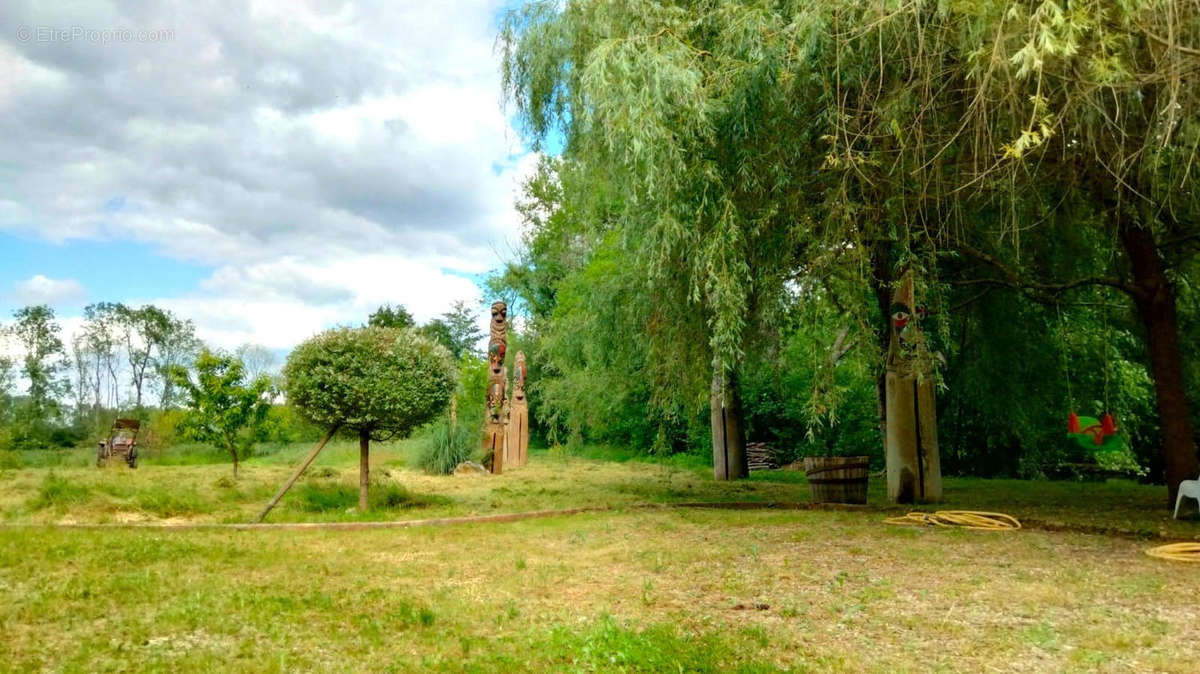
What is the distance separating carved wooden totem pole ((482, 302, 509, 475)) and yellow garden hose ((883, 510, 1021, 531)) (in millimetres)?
8161

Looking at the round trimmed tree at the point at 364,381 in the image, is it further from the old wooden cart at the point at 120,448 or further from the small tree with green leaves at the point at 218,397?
the old wooden cart at the point at 120,448

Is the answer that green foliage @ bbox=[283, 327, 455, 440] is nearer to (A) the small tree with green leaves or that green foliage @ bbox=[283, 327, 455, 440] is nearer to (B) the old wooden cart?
(A) the small tree with green leaves

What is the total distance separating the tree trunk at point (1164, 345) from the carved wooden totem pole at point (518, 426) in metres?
11.6

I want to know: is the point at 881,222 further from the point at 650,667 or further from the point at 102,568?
the point at 102,568

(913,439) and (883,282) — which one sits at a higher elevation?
(883,282)

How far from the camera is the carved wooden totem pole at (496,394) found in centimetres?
1473

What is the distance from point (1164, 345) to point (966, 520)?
2863 millimetres

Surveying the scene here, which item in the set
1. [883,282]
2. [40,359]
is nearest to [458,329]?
[40,359]

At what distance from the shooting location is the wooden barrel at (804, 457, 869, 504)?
9.40m

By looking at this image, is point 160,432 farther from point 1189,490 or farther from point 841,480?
point 1189,490

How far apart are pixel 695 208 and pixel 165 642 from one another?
5068 mm

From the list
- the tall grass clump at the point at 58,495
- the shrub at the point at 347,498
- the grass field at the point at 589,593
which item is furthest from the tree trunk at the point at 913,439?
the tall grass clump at the point at 58,495

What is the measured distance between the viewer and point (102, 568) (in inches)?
208

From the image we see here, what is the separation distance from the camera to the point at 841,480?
9.38m
